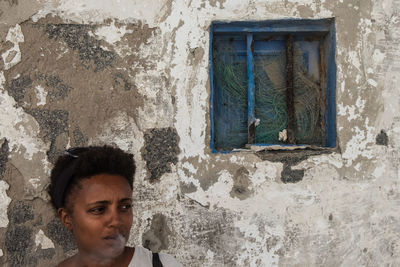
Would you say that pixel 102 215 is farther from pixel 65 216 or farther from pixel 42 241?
pixel 42 241

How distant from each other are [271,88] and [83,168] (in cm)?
157

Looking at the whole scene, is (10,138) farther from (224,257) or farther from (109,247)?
(224,257)

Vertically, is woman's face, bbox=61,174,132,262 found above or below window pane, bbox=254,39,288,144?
below

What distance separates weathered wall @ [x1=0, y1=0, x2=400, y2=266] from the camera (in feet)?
8.96

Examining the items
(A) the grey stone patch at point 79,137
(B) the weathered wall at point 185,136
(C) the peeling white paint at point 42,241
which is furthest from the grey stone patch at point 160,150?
(C) the peeling white paint at point 42,241

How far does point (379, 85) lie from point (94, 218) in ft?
6.36

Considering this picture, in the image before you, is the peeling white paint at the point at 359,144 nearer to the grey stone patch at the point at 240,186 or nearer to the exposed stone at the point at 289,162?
the exposed stone at the point at 289,162

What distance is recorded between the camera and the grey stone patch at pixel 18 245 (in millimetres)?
2705

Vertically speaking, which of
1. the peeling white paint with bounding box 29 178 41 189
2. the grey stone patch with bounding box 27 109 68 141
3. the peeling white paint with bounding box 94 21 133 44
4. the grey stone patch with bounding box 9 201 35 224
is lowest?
the grey stone patch with bounding box 9 201 35 224

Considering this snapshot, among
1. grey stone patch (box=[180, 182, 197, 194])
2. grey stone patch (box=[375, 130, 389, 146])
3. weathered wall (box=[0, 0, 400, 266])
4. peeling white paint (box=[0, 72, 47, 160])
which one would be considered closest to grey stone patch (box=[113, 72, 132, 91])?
weathered wall (box=[0, 0, 400, 266])

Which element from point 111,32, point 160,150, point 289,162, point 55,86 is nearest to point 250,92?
point 289,162

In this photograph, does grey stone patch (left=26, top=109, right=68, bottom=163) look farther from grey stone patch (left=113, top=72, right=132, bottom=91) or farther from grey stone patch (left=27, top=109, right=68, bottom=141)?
grey stone patch (left=113, top=72, right=132, bottom=91)

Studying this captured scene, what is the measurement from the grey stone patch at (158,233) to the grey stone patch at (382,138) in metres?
1.36

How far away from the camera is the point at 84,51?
2.79 m
